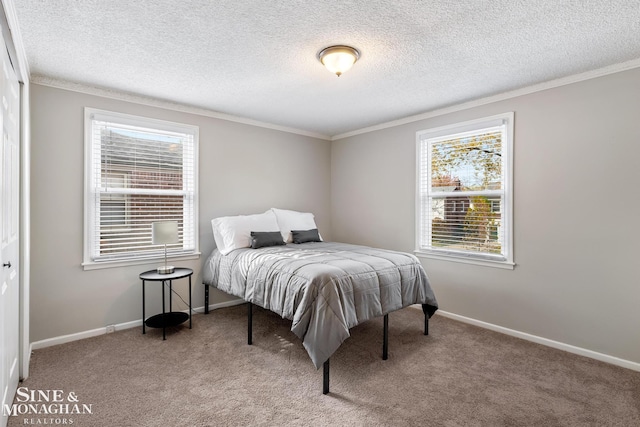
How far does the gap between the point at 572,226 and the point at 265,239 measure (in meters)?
3.01

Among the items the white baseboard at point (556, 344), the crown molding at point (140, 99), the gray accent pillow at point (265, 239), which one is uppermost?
the crown molding at point (140, 99)

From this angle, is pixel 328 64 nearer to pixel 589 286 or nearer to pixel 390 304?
pixel 390 304

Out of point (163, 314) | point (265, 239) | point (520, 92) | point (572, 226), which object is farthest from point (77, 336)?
point (520, 92)

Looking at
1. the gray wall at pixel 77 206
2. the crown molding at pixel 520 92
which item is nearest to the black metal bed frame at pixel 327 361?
Answer: the gray wall at pixel 77 206

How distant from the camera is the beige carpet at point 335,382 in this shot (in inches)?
79.3

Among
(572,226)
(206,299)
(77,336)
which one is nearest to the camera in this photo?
(572,226)

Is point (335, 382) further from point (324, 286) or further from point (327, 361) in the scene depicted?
point (324, 286)

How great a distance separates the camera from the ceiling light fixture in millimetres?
2389

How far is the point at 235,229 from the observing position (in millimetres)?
3834

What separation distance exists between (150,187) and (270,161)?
1.62m

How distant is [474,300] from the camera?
3613 mm

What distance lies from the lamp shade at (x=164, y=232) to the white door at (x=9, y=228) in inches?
41.7

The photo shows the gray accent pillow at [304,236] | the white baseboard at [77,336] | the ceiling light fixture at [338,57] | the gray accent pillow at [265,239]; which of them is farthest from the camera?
the gray accent pillow at [304,236]

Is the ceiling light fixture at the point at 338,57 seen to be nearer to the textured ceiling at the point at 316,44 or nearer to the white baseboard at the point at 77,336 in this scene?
the textured ceiling at the point at 316,44
